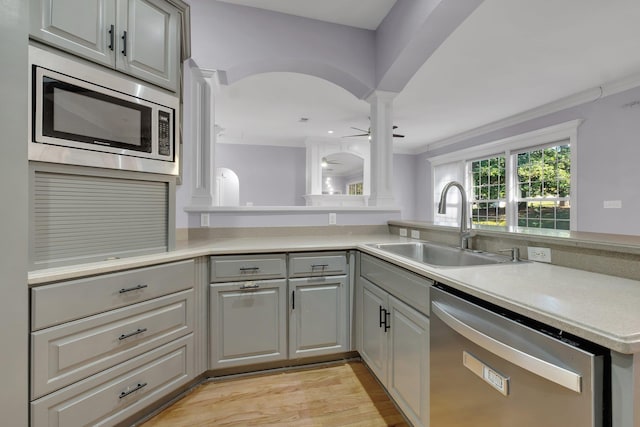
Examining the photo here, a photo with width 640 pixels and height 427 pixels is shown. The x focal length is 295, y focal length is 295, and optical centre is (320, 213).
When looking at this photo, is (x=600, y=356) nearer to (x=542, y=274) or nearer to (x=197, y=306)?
(x=542, y=274)

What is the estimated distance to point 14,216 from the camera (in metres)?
1.07

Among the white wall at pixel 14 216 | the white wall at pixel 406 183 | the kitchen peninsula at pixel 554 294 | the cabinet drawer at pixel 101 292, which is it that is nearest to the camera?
the kitchen peninsula at pixel 554 294

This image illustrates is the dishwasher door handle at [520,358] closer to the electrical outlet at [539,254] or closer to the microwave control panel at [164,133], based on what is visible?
the electrical outlet at [539,254]

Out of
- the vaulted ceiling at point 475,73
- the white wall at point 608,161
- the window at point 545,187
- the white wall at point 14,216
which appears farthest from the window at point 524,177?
the white wall at point 14,216

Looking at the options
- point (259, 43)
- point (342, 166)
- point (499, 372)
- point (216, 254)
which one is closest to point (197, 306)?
point (216, 254)

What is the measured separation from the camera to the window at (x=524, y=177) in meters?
4.48

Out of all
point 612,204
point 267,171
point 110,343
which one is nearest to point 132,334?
point 110,343

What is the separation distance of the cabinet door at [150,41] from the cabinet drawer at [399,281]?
1554 millimetres

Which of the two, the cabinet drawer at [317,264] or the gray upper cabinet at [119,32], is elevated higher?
the gray upper cabinet at [119,32]

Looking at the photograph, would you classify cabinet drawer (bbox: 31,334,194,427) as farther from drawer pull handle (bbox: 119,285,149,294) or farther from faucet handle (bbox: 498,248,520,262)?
faucet handle (bbox: 498,248,520,262)

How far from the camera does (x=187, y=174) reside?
7.89ft

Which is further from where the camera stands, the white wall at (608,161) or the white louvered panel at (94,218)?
the white wall at (608,161)

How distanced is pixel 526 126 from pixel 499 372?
17.7ft

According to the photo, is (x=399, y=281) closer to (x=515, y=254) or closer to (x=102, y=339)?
(x=515, y=254)
